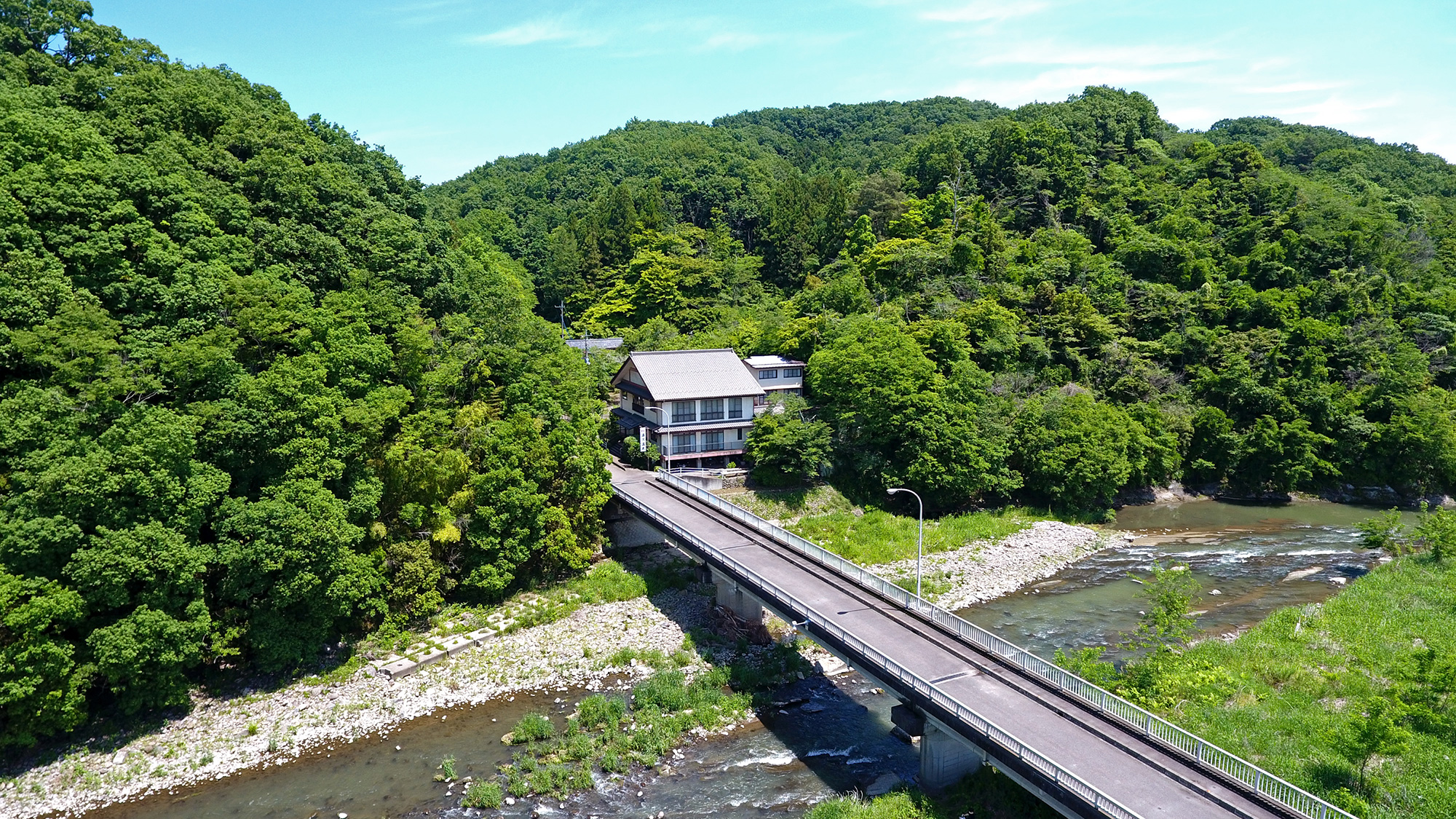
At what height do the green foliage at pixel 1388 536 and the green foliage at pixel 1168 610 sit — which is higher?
the green foliage at pixel 1168 610

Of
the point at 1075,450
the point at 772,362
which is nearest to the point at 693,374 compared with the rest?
the point at 772,362

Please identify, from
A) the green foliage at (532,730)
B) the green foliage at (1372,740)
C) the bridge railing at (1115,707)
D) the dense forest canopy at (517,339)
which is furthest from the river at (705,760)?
the green foliage at (1372,740)

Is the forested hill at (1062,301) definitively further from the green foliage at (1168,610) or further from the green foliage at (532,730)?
the green foliage at (532,730)

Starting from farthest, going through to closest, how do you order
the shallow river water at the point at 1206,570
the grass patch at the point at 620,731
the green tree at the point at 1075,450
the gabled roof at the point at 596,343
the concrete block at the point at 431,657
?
the gabled roof at the point at 596,343 < the green tree at the point at 1075,450 < the shallow river water at the point at 1206,570 < the concrete block at the point at 431,657 < the grass patch at the point at 620,731

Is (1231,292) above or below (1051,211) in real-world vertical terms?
below

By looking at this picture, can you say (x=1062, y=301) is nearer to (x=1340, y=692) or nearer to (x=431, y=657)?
(x=1340, y=692)

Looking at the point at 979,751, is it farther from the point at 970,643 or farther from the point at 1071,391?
the point at 1071,391

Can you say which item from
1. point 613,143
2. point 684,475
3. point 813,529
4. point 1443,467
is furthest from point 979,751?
point 613,143

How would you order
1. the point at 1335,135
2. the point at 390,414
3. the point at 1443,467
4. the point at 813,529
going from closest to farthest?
1. the point at 390,414
2. the point at 813,529
3. the point at 1443,467
4. the point at 1335,135
